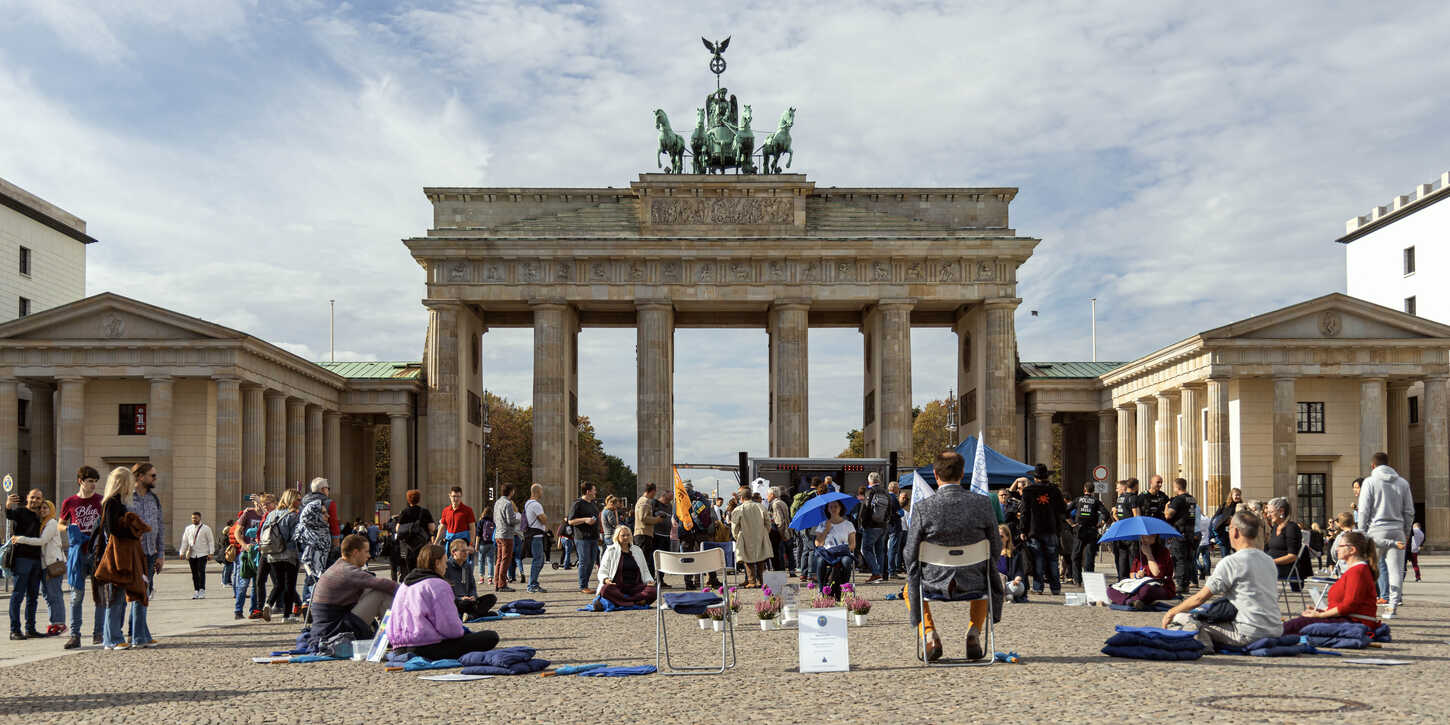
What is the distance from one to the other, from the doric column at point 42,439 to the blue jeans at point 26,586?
33491 millimetres

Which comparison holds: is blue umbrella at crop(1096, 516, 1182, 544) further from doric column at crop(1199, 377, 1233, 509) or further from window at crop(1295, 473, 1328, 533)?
window at crop(1295, 473, 1328, 533)

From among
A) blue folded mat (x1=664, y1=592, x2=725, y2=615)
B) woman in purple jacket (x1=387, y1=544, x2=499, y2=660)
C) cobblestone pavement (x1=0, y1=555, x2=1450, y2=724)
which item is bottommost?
blue folded mat (x1=664, y1=592, x2=725, y2=615)

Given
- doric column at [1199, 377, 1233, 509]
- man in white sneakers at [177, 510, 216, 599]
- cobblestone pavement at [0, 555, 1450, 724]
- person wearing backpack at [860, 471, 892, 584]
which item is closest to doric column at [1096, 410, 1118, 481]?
doric column at [1199, 377, 1233, 509]

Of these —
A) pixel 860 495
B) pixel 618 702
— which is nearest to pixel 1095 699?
pixel 618 702

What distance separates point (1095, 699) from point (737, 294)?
4647 centimetres

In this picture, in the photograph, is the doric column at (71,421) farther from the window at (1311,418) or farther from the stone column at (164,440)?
the window at (1311,418)

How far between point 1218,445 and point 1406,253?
27841mm

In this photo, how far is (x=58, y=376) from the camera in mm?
43938

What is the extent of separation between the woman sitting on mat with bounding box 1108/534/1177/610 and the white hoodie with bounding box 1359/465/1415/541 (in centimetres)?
273

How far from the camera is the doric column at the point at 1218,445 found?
1785 inches

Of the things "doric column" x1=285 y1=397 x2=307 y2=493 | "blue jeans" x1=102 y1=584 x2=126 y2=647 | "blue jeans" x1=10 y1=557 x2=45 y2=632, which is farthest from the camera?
"doric column" x1=285 y1=397 x2=307 y2=493

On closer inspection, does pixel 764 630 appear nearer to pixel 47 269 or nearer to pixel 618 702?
pixel 618 702

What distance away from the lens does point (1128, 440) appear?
56.2 meters

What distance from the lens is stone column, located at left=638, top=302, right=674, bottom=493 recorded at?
55.9 metres
